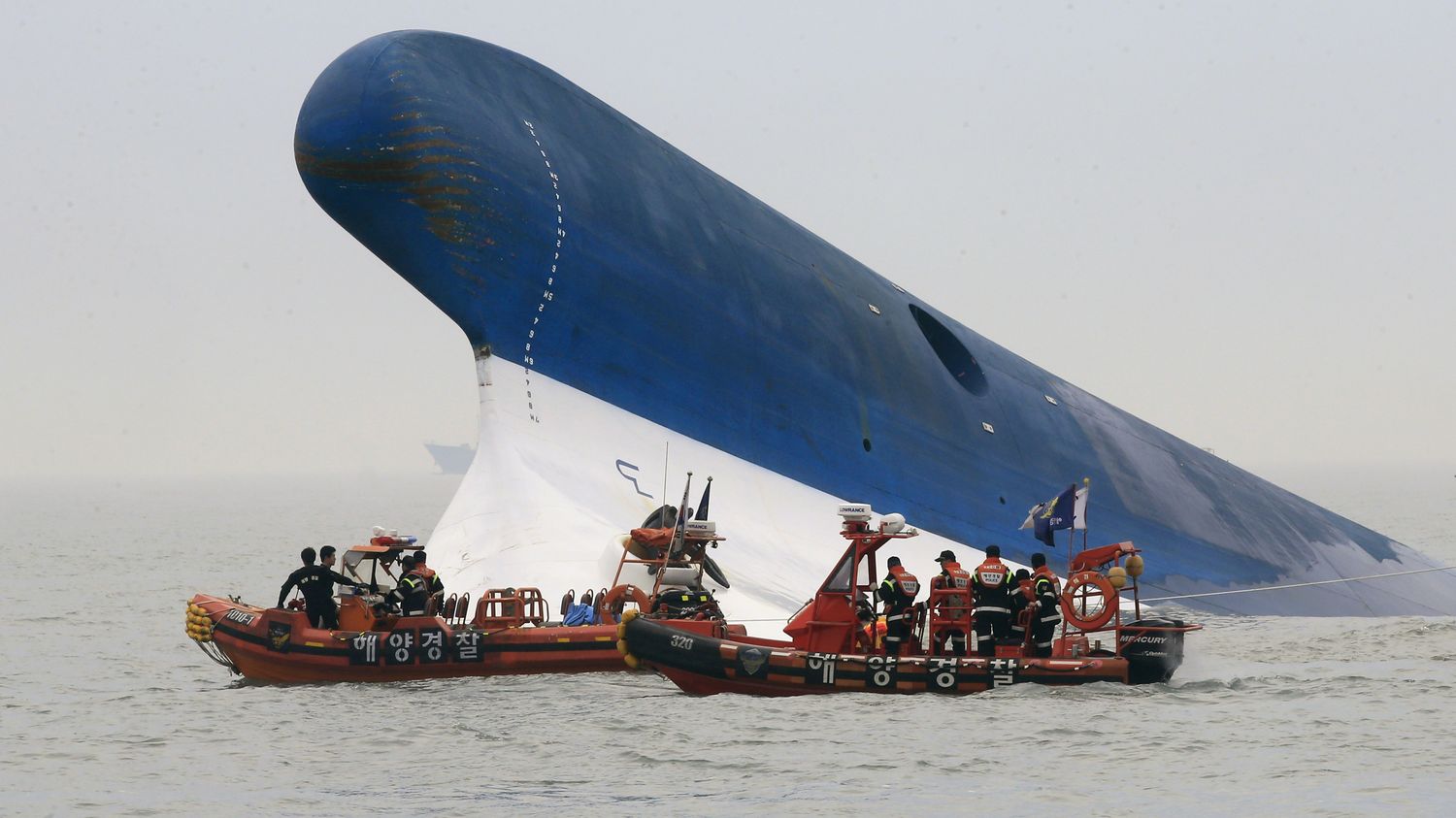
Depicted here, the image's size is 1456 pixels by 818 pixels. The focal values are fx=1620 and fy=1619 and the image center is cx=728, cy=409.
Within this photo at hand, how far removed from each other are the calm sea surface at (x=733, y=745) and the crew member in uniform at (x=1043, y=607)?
57 centimetres

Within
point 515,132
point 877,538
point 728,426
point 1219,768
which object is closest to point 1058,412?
point 728,426

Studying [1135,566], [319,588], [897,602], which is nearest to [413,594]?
[319,588]

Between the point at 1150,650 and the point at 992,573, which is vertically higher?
the point at 992,573

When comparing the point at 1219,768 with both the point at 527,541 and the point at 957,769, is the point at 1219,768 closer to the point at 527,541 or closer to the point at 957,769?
the point at 957,769

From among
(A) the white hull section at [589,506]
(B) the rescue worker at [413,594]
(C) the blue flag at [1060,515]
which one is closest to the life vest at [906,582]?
(C) the blue flag at [1060,515]

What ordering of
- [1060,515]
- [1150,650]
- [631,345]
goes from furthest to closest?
[631,345] → [1060,515] → [1150,650]

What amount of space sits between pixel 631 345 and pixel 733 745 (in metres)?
10.9

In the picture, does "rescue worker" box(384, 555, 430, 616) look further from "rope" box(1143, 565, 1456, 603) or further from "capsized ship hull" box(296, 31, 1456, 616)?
"rope" box(1143, 565, 1456, 603)

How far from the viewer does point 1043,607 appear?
20266 millimetres

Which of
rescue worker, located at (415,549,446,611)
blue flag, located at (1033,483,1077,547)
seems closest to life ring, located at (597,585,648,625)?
rescue worker, located at (415,549,446,611)

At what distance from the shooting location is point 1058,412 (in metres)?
38.4

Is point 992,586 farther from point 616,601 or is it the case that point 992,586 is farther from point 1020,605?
point 616,601

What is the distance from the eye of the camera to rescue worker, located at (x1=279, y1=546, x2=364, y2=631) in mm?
22156

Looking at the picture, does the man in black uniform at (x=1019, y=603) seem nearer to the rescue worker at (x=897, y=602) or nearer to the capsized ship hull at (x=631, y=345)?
the rescue worker at (x=897, y=602)
